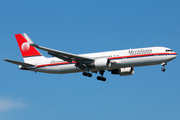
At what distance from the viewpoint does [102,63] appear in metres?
49.9

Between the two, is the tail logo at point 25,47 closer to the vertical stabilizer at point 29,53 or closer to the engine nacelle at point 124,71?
the vertical stabilizer at point 29,53

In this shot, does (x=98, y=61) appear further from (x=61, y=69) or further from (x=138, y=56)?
(x=61, y=69)

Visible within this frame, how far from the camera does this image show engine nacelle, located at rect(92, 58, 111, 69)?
49756 millimetres

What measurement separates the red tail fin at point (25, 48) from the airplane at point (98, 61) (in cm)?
238

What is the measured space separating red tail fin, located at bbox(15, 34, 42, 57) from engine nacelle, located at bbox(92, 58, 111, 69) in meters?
13.1

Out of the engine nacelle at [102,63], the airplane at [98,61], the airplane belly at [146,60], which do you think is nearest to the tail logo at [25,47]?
the airplane at [98,61]

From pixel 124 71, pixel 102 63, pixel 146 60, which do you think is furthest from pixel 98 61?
pixel 124 71

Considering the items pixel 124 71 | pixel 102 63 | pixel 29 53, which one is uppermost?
pixel 29 53

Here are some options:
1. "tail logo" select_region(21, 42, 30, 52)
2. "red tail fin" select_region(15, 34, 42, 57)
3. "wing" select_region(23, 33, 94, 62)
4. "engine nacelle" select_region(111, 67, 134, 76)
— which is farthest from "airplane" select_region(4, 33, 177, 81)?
"tail logo" select_region(21, 42, 30, 52)

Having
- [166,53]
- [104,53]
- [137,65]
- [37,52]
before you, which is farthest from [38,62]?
[166,53]

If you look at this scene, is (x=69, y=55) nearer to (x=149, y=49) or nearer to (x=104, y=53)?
(x=104, y=53)

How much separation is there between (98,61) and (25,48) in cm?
1699

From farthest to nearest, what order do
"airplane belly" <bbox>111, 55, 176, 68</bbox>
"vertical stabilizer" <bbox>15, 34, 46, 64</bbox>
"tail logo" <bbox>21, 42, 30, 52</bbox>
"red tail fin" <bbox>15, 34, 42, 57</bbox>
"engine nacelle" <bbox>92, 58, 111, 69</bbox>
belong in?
"tail logo" <bbox>21, 42, 30, 52</bbox> < "red tail fin" <bbox>15, 34, 42, 57</bbox> < "vertical stabilizer" <bbox>15, 34, 46, 64</bbox> < "engine nacelle" <bbox>92, 58, 111, 69</bbox> < "airplane belly" <bbox>111, 55, 176, 68</bbox>

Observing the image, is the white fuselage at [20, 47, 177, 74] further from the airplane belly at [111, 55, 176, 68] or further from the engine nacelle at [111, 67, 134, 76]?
the engine nacelle at [111, 67, 134, 76]
